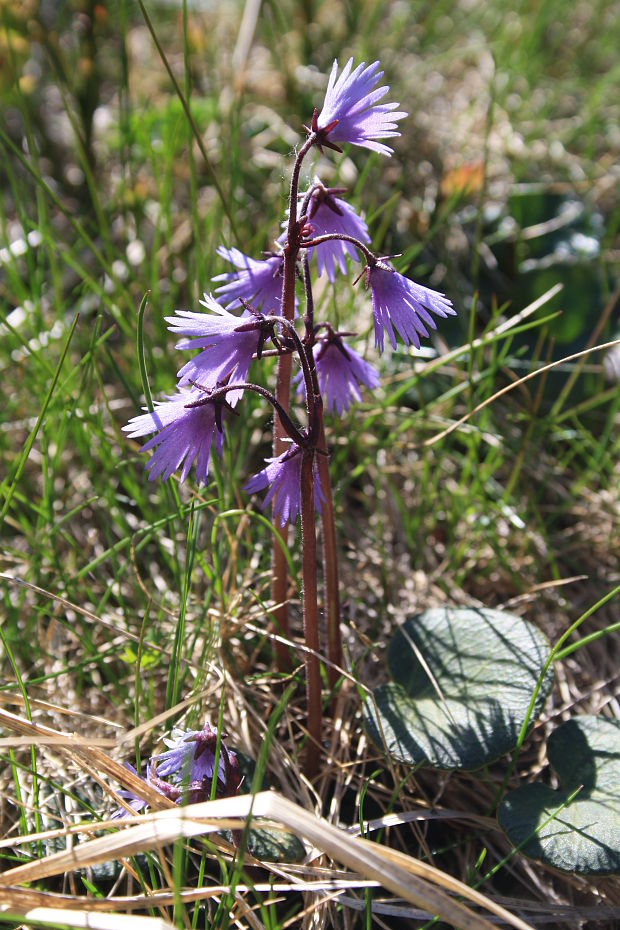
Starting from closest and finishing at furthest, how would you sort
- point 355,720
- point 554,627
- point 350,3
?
point 355,720 < point 554,627 < point 350,3

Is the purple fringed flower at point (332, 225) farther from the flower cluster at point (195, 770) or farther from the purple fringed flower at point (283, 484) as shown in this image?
the flower cluster at point (195, 770)

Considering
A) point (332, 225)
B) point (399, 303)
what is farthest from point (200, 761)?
point (332, 225)

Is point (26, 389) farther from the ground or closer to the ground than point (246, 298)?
farther from the ground

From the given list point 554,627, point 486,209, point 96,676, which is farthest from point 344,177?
point 96,676

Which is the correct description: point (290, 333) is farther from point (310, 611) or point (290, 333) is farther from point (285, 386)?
point (310, 611)

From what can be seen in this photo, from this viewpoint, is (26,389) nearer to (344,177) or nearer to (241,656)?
(241,656)

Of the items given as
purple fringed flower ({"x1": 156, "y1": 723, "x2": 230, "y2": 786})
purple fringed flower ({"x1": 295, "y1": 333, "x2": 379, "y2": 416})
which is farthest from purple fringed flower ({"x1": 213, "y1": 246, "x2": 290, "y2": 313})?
purple fringed flower ({"x1": 156, "y1": 723, "x2": 230, "y2": 786})

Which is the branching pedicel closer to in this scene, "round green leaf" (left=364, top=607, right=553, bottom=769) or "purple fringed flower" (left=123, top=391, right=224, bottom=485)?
"purple fringed flower" (left=123, top=391, right=224, bottom=485)
